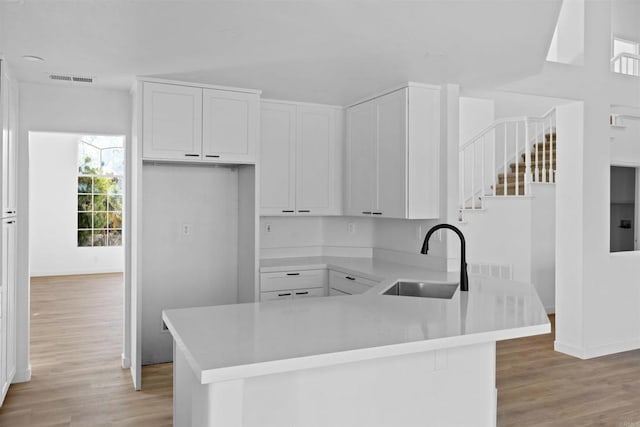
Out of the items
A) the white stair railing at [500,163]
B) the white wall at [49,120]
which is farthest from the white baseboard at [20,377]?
the white stair railing at [500,163]

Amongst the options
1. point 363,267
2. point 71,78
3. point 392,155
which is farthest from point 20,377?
point 392,155

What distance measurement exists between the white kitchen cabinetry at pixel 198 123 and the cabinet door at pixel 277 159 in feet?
1.29

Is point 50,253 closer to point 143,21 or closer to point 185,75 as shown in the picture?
point 185,75

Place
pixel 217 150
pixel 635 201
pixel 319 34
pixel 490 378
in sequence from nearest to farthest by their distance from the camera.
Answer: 1. pixel 490 378
2. pixel 319 34
3. pixel 217 150
4. pixel 635 201

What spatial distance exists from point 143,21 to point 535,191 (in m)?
5.21

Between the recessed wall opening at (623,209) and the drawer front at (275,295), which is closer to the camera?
the drawer front at (275,295)

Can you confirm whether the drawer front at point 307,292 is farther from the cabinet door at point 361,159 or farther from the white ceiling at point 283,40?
the white ceiling at point 283,40

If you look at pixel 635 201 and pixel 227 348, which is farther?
pixel 635 201

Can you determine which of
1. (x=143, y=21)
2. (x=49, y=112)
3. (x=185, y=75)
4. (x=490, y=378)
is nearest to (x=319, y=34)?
(x=143, y=21)

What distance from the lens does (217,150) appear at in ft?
13.2

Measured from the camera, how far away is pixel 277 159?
461 cm

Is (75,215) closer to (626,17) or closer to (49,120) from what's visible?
(49,120)

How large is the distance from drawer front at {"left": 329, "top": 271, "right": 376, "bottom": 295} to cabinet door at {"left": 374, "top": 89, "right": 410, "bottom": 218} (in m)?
0.61

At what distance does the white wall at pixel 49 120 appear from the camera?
12.9ft
